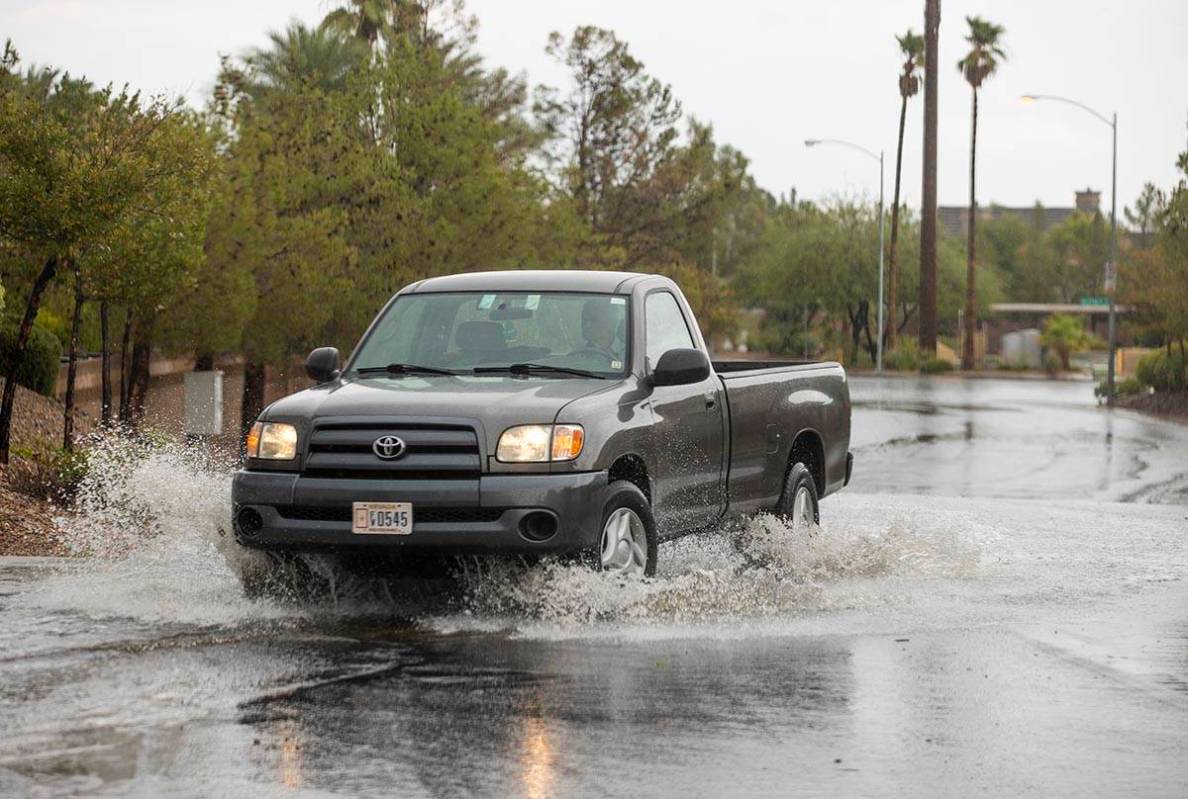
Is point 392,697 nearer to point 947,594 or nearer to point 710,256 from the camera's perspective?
point 947,594

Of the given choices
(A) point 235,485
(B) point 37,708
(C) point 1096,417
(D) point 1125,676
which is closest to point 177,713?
(B) point 37,708

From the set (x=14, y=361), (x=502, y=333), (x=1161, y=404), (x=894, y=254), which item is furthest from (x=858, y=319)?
(x=502, y=333)

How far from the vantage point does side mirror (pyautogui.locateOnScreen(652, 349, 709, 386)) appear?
10805mm

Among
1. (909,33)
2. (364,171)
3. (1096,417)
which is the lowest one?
(1096,417)

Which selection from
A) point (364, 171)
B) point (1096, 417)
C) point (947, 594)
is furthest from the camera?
point (1096, 417)

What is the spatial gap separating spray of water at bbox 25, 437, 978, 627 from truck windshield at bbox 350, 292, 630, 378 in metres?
1.22

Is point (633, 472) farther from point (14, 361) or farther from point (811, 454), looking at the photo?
point (14, 361)

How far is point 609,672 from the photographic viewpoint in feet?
28.6

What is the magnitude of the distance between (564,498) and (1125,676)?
8.85 ft

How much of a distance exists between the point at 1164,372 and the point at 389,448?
43580 mm

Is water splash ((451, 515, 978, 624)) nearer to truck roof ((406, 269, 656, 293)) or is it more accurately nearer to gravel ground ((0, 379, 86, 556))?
truck roof ((406, 269, 656, 293))

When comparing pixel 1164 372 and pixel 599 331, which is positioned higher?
pixel 599 331

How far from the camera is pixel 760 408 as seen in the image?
12.4 metres

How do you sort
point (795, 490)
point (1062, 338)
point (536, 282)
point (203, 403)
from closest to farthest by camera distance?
point (536, 282) → point (795, 490) → point (203, 403) → point (1062, 338)
